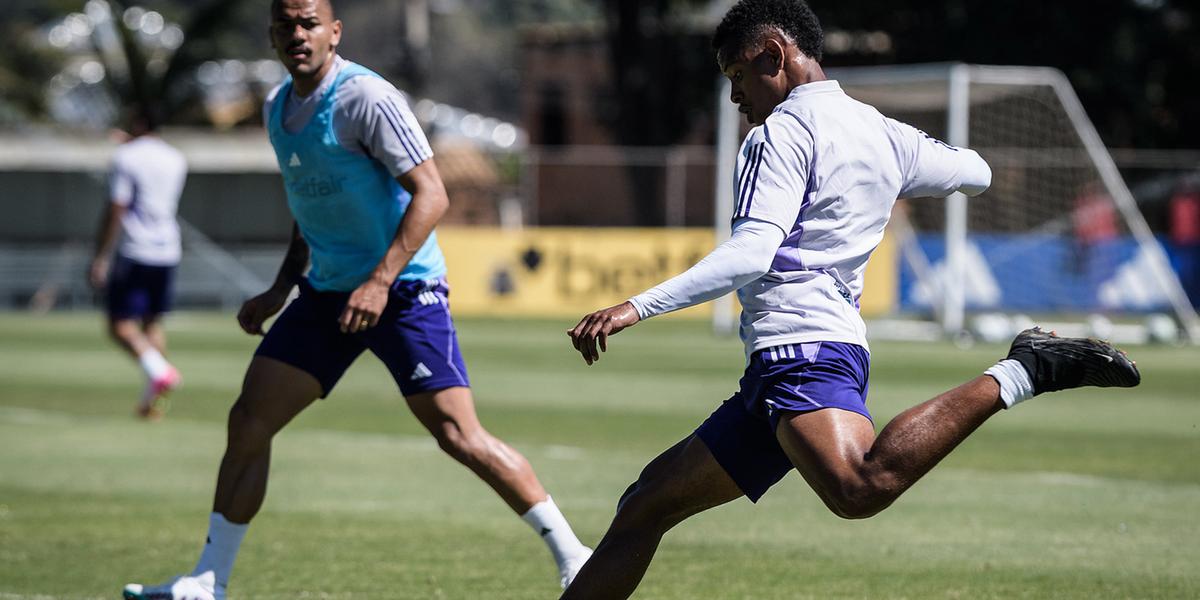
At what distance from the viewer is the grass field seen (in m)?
6.78

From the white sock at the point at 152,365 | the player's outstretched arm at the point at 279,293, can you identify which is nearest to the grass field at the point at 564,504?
the white sock at the point at 152,365

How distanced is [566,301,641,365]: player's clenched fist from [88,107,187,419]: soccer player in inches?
373

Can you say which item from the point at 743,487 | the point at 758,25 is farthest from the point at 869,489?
the point at 758,25

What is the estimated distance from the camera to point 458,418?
6.32m

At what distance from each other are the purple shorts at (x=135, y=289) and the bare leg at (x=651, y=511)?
940 centimetres

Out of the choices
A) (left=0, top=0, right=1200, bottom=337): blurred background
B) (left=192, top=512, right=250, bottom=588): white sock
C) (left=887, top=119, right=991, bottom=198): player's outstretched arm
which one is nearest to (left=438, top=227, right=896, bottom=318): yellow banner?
(left=0, top=0, right=1200, bottom=337): blurred background

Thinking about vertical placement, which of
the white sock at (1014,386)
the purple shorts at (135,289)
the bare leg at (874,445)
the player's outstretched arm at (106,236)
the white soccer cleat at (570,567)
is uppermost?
the white sock at (1014,386)

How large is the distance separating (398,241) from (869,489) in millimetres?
2197

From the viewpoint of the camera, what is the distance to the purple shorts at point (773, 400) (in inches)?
189

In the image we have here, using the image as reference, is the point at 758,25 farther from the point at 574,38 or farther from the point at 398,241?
the point at 574,38

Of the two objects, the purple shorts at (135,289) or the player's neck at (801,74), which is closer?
the player's neck at (801,74)

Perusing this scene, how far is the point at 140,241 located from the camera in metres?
13.6

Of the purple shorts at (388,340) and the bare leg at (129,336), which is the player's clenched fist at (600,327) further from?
the bare leg at (129,336)

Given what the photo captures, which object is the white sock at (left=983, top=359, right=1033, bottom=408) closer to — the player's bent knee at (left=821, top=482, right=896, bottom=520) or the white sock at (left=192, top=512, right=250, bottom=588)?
the player's bent knee at (left=821, top=482, right=896, bottom=520)
